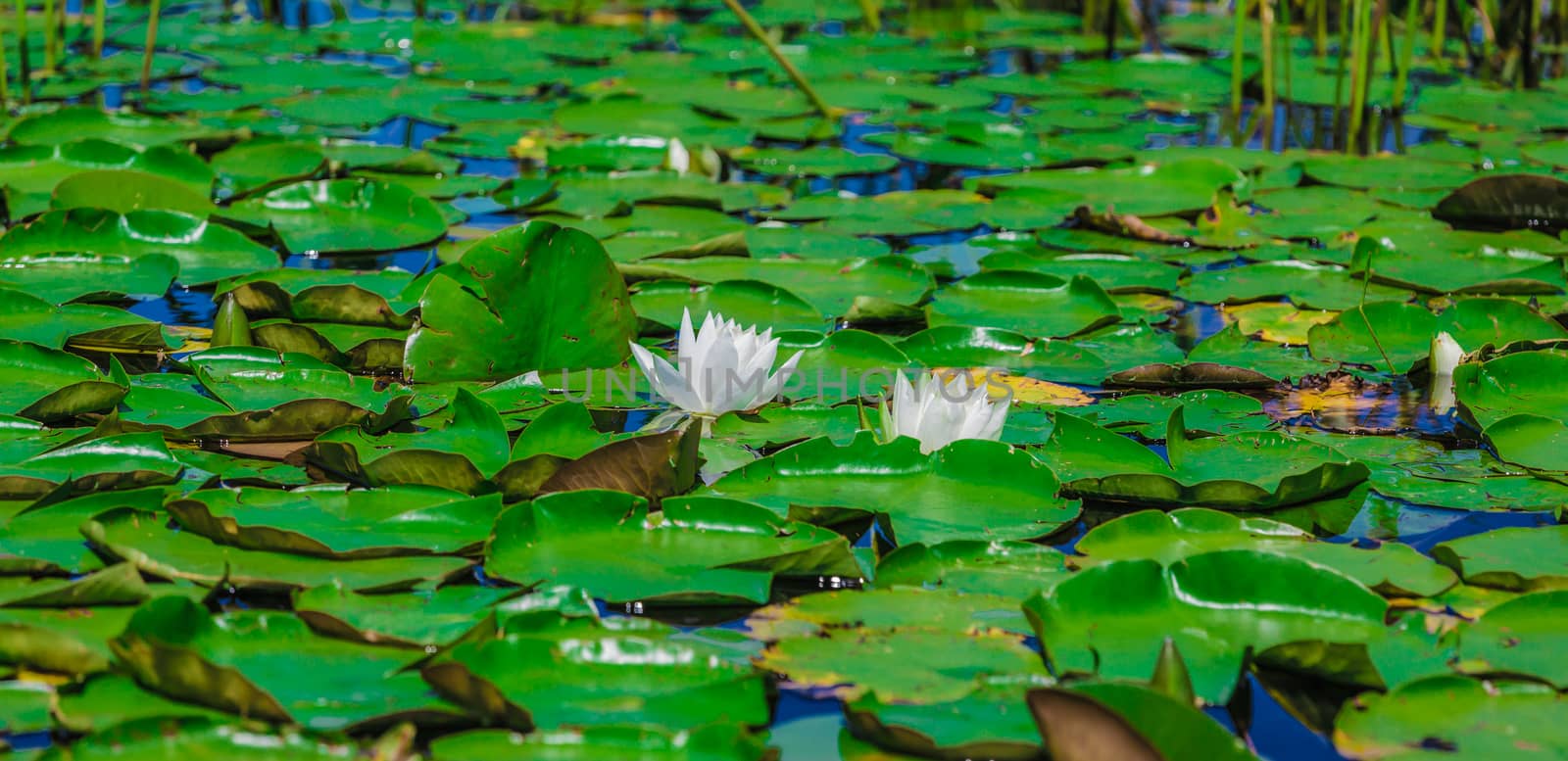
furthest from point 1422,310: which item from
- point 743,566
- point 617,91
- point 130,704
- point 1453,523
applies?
point 617,91

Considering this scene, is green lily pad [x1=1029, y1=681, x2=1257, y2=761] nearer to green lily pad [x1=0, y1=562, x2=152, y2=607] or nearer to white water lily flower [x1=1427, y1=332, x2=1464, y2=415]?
green lily pad [x1=0, y1=562, x2=152, y2=607]

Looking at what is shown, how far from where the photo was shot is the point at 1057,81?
6.38 metres

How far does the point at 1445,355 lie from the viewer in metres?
2.84

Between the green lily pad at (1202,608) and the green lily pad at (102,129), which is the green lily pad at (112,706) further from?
the green lily pad at (102,129)

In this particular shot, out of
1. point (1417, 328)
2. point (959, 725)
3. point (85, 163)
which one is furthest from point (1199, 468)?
point (85, 163)

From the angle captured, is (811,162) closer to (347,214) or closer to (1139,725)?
(347,214)

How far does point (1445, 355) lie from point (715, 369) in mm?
1507

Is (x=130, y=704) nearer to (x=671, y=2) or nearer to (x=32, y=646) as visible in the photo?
(x=32, y=646)

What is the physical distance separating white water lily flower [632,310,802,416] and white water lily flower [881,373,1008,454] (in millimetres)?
224

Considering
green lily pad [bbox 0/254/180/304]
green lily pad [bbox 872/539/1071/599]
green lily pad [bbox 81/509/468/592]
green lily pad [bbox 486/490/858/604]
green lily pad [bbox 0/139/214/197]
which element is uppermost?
green lily pad [bbox 0/139/214/197]

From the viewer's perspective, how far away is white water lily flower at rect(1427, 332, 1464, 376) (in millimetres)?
2838

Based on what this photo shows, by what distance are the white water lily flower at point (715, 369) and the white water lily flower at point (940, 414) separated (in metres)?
0.22

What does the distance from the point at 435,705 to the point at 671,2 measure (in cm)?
791

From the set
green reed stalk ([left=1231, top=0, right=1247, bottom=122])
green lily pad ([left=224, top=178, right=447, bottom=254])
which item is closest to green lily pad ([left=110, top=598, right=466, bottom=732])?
green lily pad ([left=224, top=178, right=447, bottom=254])
